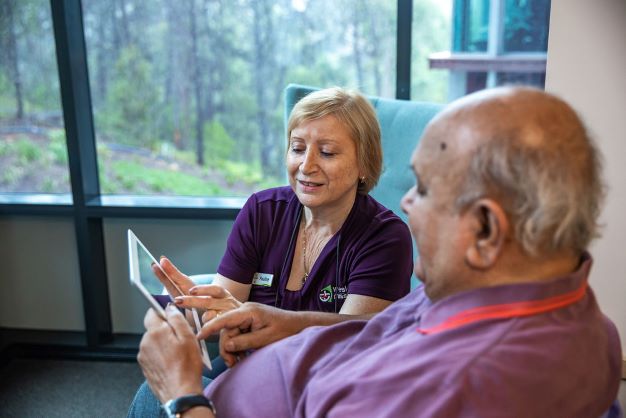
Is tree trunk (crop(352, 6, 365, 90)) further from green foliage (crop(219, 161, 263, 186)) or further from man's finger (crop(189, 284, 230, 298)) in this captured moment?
man's finger (crop(189, 284, 230, 298))

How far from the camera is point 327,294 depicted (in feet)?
5.20

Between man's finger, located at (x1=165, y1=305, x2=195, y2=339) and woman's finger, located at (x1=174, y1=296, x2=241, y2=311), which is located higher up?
man's finger, located at (x1=165, y1=305, x2=195, y2=339)

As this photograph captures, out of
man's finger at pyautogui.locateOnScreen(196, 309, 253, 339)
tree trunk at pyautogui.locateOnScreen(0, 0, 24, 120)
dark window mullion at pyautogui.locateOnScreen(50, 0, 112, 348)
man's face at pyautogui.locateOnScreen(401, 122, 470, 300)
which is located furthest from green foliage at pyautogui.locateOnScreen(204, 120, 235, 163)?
man's face at pyautogui.locateOnScreen(401, 122, 470, 300)

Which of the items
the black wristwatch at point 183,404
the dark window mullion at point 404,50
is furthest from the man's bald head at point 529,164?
the dark window mullion at point 404,50

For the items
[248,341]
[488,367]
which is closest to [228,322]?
[248,341]

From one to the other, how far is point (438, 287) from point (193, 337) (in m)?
0.47

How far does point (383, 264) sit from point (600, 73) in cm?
94

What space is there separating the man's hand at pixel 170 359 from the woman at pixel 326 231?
382mm

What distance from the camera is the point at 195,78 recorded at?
2.63 meters

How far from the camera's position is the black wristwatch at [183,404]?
1.06m

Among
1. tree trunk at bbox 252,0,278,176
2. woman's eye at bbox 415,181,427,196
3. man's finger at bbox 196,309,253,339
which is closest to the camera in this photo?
woman's eye at bbox 415,181,427,196

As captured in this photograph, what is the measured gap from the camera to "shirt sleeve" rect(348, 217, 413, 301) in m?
1.52

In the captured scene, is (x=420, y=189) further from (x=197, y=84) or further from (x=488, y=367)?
(x=197, y=84)

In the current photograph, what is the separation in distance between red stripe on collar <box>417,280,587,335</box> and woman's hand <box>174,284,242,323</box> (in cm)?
60
